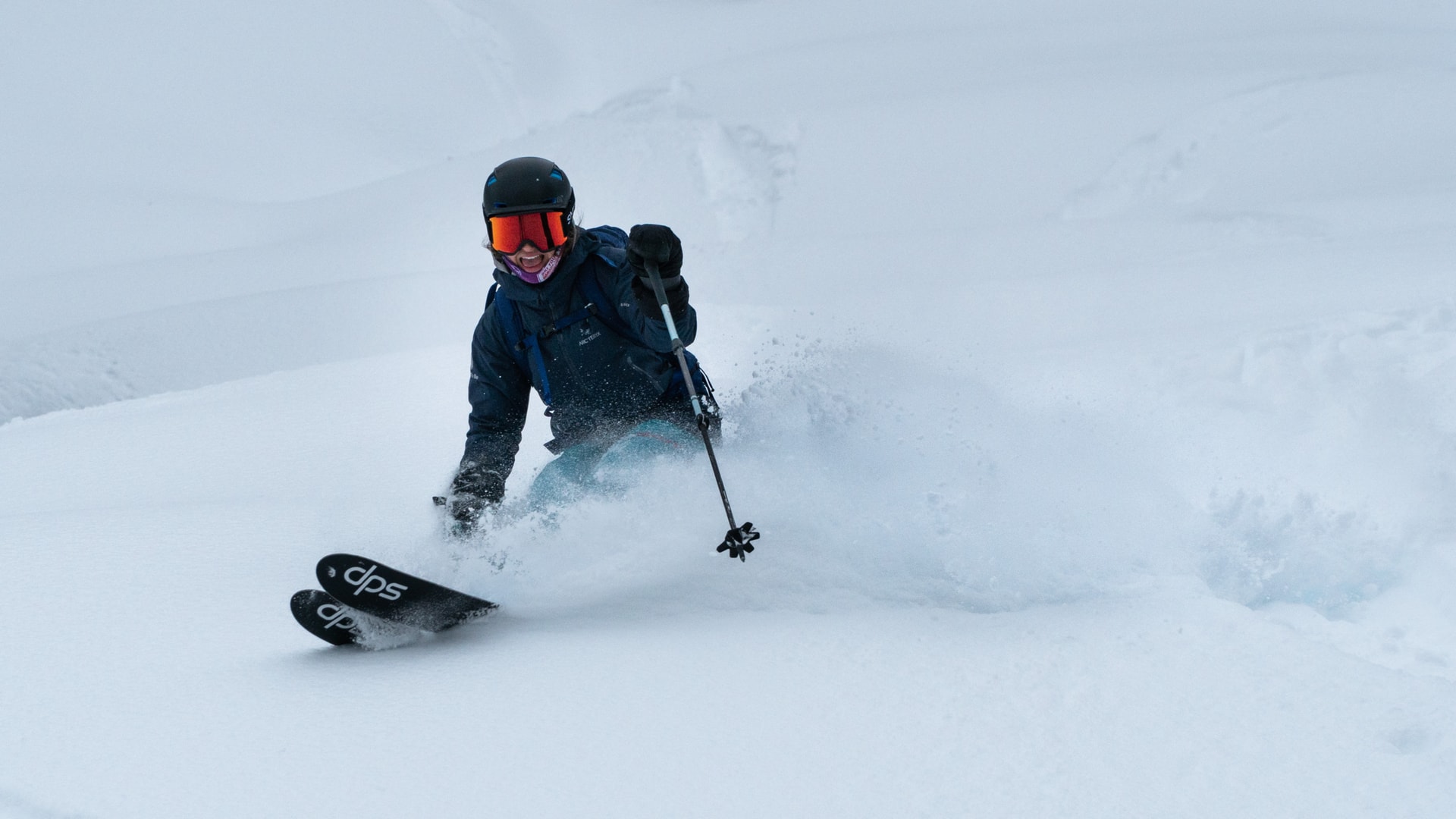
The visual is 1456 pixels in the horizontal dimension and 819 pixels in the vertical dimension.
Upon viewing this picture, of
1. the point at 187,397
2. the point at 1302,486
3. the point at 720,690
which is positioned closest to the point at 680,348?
the point at 720,690

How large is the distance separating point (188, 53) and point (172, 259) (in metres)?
5.90

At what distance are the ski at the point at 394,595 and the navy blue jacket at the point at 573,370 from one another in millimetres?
614

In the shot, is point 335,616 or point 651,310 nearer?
point 335,616

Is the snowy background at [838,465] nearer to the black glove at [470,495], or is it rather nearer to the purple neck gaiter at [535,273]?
the black glove at [470,495]

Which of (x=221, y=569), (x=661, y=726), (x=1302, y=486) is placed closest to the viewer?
(x=661, y=726)

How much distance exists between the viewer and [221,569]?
3.77 metres

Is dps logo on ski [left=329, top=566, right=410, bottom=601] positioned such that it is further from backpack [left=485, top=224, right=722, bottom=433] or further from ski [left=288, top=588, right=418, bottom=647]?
backpack [left=485, top=224, right=722, bottom=433]

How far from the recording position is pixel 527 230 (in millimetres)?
3525

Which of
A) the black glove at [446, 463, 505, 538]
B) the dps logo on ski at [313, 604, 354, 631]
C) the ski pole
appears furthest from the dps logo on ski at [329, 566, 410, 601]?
the ski pole

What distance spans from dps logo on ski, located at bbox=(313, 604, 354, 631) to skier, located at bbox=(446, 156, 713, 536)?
23.5 inches

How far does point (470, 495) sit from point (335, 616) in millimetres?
753

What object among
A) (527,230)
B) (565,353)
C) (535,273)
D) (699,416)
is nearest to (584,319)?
(565,353)

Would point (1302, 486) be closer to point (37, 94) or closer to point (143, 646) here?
point (143, 646)

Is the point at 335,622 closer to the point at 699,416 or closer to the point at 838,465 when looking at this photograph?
the point at 699,416
